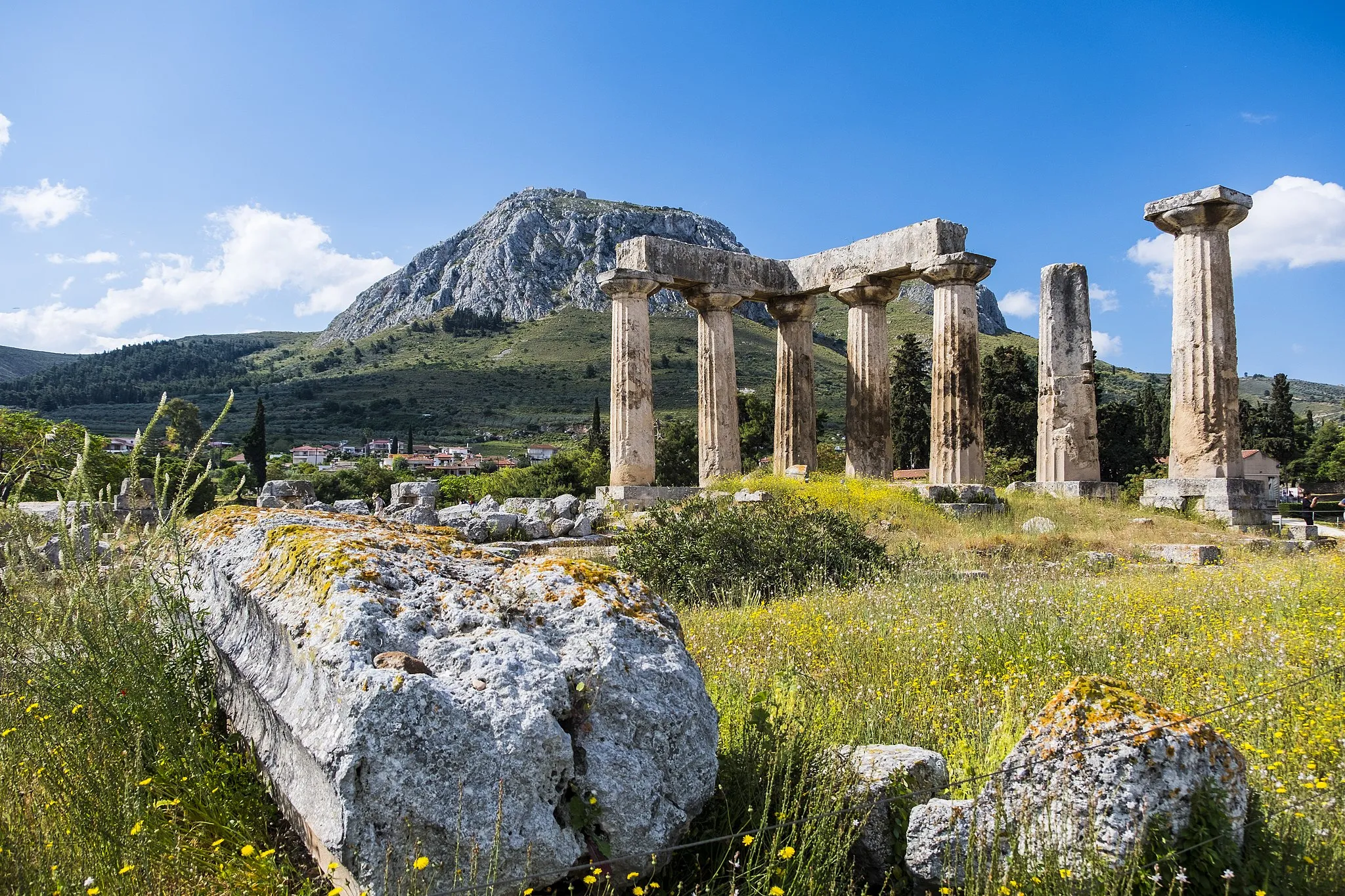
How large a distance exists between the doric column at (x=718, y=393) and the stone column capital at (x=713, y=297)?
16 mm

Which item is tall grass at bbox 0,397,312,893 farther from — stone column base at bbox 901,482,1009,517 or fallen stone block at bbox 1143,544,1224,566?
stone column base at bbox 901,482,1009,517

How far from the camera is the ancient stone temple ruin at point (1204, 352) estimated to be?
16.6m

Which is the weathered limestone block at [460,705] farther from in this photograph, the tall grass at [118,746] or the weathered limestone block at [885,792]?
the weathered limestone block at [885,792]

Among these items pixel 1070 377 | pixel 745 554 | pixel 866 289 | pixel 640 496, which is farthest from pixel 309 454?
pixel 745 554

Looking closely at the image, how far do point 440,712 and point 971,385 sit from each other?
17.7 meters

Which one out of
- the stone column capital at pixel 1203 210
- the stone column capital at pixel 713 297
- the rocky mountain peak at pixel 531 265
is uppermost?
the rocky mountain peak at pixel 531 265

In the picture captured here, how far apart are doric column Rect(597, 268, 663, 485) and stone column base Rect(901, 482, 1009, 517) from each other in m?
5.78

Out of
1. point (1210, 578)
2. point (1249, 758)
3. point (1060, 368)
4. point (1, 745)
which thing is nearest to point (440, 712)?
point (1, 745)

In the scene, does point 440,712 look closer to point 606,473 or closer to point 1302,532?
point 1302,532

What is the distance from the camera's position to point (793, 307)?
22.0 m

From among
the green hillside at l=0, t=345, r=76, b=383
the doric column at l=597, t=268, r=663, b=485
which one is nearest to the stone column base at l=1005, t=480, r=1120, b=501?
the doric column at l=597, t=268, r=663, b=485

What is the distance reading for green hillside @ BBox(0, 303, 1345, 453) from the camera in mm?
98500

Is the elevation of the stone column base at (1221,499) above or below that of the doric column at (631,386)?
below

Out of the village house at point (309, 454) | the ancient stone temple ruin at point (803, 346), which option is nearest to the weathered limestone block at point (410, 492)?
the ancient stone temple ruin at point (803, 346)
